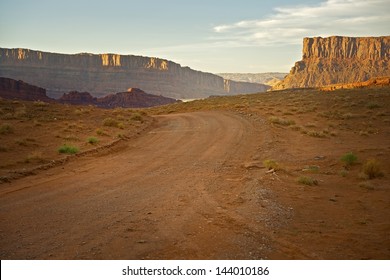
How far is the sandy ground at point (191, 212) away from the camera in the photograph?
455cm

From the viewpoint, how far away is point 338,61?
15325 centimetres

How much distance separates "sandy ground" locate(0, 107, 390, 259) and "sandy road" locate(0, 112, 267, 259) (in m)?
0.02

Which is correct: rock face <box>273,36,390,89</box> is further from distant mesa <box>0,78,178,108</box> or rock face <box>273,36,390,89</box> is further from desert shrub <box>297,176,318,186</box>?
desert shrub <box>297,176,318,186</box>

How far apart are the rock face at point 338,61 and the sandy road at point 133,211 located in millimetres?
142428

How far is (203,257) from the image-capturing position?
14.2 feet

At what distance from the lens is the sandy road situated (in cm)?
455

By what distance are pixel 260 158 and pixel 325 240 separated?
20.1ft

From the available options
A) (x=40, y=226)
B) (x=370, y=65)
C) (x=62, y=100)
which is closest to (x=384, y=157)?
(x=40, y=226)

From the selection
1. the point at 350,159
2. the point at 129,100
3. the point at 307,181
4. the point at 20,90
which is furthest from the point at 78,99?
the point at 307,181

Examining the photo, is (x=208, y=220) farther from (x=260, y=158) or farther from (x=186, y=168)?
(x=260, y=158)

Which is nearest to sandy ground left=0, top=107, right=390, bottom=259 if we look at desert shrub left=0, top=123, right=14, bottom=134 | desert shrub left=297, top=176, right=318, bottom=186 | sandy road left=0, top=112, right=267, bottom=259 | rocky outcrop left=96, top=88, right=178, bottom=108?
sandy road left=0, top=112, right=267, bottom=259

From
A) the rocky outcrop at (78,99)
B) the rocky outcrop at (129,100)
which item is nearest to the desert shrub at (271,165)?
the rocky outcrop at (78,99)

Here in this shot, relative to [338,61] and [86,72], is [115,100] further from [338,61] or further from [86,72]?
[338,61]

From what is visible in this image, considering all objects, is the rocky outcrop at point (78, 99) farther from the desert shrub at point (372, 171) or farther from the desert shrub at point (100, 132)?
the desert shrub at point (372, 171)
